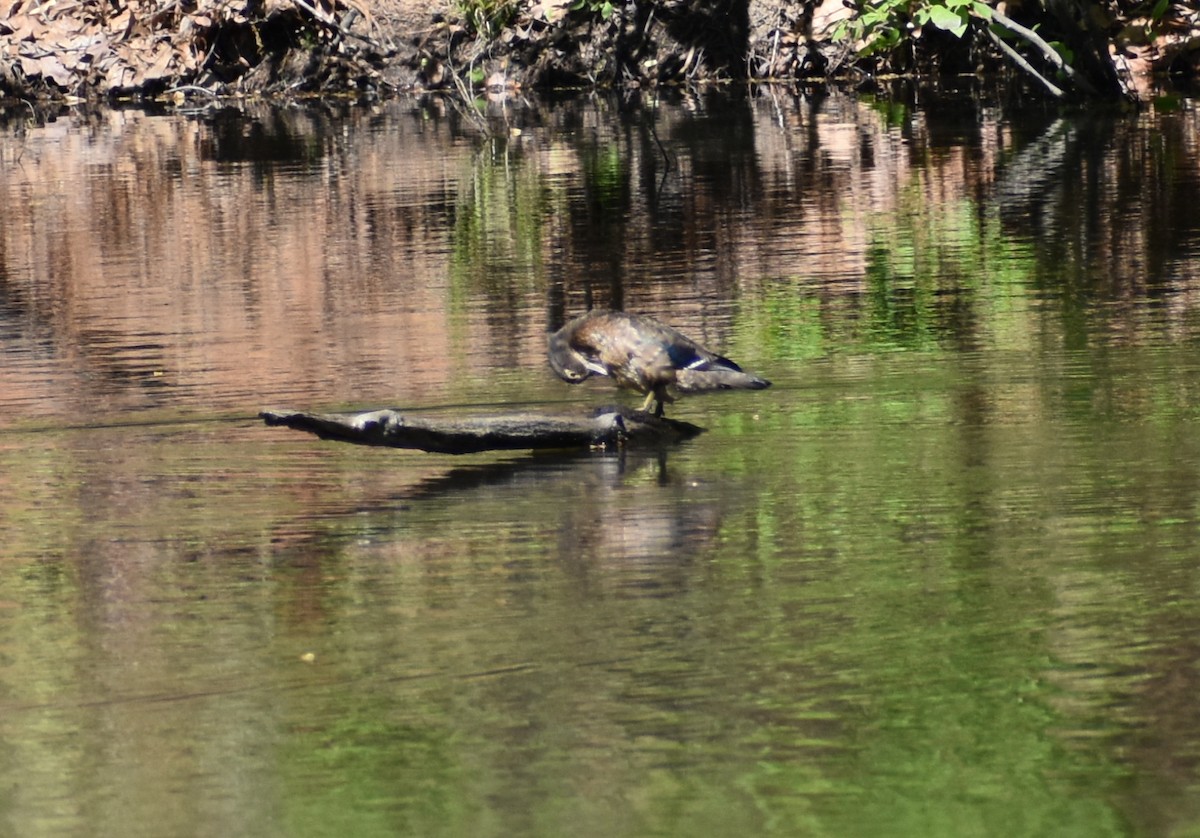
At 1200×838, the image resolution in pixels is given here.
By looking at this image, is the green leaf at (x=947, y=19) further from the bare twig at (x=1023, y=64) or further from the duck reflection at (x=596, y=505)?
the duck reflection at (x=596, y=505)

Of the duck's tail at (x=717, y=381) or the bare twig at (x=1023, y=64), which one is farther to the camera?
the bare twig at (x=1023, y=64)

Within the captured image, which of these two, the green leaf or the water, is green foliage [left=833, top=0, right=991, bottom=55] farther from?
the water

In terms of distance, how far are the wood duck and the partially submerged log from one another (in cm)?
11

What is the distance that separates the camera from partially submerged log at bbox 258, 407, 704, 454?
5.80 m

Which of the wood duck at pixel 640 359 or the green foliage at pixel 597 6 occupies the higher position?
the green foliage at pixel 597 6

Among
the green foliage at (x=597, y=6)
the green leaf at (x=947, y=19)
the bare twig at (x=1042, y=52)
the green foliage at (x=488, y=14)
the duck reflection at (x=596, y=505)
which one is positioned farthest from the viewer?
the green foliage at (x=488, y=14)

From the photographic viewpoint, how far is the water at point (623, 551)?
3.73m

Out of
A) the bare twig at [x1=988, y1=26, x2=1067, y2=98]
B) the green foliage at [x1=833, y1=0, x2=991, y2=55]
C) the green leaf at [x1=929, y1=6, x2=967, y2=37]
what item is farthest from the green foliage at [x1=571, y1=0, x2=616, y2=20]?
the green leaf at [x1=929, y1=6, x2=967, y2=37]

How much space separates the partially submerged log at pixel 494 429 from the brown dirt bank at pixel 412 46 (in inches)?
757

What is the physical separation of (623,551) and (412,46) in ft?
75.7

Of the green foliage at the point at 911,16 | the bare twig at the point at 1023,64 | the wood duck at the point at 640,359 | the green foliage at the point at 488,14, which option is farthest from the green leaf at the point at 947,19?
the green foliage at the point at 488,14

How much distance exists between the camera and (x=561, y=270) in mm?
10117

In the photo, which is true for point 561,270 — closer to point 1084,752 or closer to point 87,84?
point 1084,752

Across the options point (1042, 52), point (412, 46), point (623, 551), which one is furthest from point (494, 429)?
point (412, 46)
